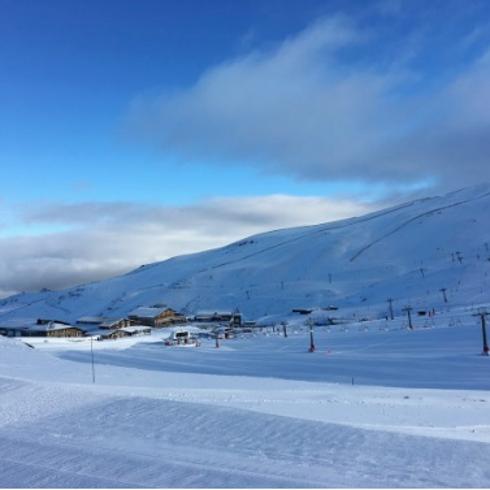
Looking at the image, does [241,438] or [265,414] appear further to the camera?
[265,414]

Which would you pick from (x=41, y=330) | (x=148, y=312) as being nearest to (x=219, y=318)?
(x=148, y=312)

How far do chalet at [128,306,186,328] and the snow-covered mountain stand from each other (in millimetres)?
21688

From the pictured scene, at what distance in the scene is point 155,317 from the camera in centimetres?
9494

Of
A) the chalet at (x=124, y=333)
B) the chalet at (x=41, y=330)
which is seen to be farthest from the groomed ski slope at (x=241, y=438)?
the chalet at (x=41, y=330)

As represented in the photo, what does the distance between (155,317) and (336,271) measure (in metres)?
56.8

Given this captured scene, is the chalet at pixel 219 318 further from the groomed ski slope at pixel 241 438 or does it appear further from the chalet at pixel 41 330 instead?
the groomed ski slope at pixel 241 438

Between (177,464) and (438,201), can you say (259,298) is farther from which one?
(177,464)

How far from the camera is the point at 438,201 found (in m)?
191

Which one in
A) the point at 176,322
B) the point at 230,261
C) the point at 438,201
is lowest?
the point at 176,322

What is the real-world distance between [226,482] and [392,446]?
8.28ft

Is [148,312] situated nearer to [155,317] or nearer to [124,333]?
[155,317]

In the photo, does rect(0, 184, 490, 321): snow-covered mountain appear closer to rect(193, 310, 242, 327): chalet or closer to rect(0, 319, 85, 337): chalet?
rect(193, 310, 242, 327): chalet

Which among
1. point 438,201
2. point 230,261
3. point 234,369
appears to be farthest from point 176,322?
point 438,201

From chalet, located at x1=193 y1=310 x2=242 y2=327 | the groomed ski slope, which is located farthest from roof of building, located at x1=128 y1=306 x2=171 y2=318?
the groomed ski slope
